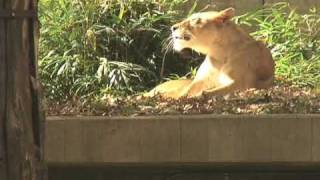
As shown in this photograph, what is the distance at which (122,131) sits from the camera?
518cm

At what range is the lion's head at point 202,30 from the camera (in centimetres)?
650

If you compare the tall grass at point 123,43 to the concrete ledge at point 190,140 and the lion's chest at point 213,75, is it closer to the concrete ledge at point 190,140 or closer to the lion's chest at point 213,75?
the lion's chest at point 213,75

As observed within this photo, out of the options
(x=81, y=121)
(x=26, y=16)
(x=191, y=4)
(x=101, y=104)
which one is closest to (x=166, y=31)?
(x=191, y=4)

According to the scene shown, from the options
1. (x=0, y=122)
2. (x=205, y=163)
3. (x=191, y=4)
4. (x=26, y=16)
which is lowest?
(x=205, y=163)

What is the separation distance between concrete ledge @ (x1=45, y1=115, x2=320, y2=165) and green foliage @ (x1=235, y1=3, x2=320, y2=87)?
2.37m

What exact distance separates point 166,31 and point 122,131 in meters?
3.61

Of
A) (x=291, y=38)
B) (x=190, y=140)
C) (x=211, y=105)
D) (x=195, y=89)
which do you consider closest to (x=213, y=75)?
(x=195, y=89)

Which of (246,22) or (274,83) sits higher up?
(246,22)

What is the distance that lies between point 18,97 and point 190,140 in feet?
5.84

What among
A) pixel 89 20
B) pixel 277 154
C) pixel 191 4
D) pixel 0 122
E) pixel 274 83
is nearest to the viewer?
pixel 0 122

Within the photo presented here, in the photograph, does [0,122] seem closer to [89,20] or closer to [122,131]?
[122,131]

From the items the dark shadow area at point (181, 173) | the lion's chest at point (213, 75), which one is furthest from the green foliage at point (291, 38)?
the dark shadow area at point (181, 173)

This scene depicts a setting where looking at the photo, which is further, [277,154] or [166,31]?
[166,31]

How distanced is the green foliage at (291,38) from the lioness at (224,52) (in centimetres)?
88
